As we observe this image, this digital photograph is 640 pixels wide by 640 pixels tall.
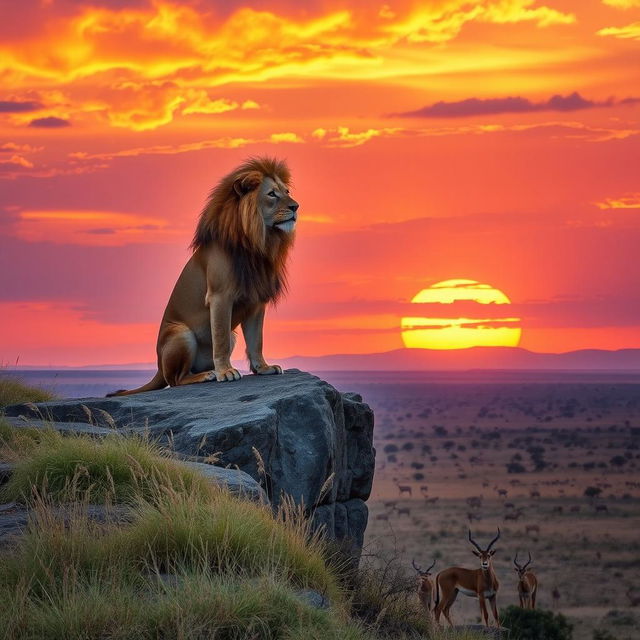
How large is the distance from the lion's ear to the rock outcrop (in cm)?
217

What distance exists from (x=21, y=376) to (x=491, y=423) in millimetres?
125602

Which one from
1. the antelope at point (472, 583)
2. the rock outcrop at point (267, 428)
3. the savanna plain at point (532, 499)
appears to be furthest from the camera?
the savanna plain at point (532, 499)

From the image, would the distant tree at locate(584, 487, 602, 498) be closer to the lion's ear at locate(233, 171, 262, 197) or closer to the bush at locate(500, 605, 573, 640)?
the bush at locate(500, 605, 573, 640)

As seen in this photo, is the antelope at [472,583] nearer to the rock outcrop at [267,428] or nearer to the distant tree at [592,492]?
the rock outcrop at [267,428]

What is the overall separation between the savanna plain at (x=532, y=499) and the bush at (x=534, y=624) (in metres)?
6.01

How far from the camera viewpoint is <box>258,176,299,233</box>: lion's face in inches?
545

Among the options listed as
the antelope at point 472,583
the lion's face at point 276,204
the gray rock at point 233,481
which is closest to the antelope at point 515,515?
the antelope at point 472,583

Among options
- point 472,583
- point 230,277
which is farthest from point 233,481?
point 472,583

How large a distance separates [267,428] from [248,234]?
2957mm

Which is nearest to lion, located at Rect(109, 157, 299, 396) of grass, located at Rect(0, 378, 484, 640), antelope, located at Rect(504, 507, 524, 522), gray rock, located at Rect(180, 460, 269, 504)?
gray rock, located at Rect(180, 460, 269, 504)

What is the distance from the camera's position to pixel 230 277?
1378 cm

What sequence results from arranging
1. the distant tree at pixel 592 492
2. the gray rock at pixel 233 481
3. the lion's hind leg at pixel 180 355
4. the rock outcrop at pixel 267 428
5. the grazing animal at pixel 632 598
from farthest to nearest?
the distant tree at pixel 592 492, the grazing animal at pixel 632 598, the lion's hind leg at pixel 180 355, the rock outcrop at pixel 267 428, the gray rock at pixel 233 481

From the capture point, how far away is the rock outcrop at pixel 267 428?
38.2ft

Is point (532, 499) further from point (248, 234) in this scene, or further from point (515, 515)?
point (248, 234)
